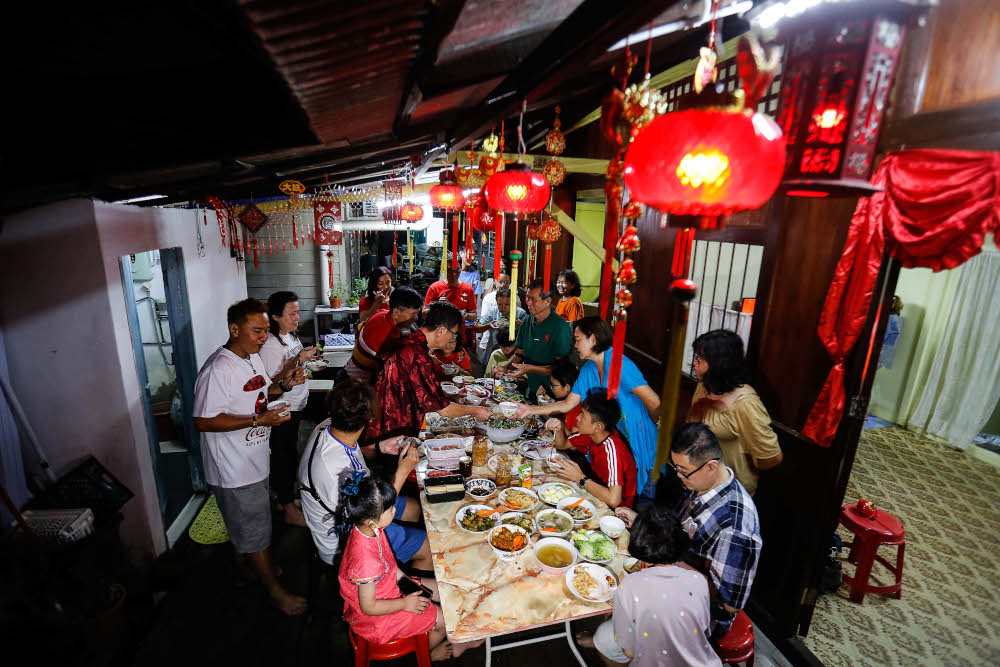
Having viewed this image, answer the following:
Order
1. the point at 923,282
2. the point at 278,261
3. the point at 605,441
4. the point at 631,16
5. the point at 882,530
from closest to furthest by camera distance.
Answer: the point at 631,16 → the point at 605,441 → the point at 882,530 → the point at 923,282 → the point at 278,261

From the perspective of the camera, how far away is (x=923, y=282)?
8.12 m

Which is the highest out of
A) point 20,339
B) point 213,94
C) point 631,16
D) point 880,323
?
point 631,16

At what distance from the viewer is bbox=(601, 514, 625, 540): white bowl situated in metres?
3.29

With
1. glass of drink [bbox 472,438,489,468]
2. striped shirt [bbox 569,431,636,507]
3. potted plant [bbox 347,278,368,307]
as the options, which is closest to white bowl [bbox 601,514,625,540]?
striped shirt [bbox 569,431,636,507]

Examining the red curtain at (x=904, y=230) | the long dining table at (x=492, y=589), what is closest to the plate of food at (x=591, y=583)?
the long dining table at (x=492, y=589)

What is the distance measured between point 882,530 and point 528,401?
373 cm

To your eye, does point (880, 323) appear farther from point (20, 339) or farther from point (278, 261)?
point (278, 261)

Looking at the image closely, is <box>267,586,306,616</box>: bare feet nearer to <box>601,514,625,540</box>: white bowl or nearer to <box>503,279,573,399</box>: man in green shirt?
<box>601,514,625,540</box>: white bowl

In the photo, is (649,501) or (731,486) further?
(649,501)

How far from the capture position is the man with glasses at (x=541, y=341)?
6352mm

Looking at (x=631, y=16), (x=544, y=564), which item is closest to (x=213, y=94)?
(x=631, y=16)

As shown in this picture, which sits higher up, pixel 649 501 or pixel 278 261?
pixel 278 261

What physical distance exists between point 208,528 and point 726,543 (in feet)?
17.9

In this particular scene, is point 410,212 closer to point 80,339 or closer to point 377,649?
point 80,339
